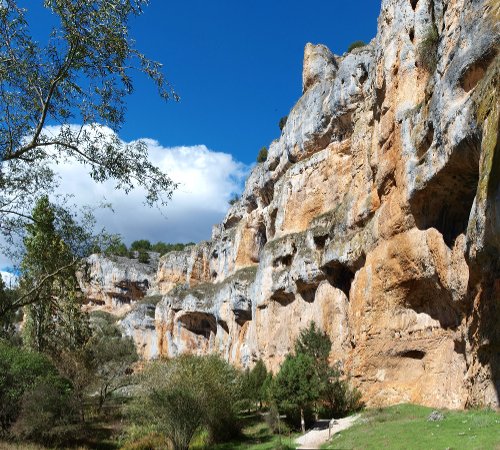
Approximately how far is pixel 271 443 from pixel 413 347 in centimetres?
846

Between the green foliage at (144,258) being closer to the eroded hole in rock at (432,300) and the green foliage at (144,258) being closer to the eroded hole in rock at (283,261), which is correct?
the eroded hole in rock at (283,261)

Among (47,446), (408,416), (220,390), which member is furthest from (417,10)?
(47,446)

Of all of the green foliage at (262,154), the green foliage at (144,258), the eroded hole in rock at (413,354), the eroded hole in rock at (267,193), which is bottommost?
the eroded hole in rock at (413,354)

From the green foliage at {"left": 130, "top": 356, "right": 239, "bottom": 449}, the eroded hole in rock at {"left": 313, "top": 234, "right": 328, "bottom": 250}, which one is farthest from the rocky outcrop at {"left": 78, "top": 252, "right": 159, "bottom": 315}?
the green foliage at {"left": 130, "top": 356, "right": 239, "bottom": 449}

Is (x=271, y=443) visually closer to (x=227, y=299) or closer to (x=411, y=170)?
(x=411, y=170)

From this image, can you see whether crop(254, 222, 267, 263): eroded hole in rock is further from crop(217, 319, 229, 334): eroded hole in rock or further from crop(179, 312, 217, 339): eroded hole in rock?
crop(179, 312, 217, 339): eroded hole in rock

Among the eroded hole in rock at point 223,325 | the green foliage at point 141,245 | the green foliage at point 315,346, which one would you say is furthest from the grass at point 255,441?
the green foliage at point 141,245

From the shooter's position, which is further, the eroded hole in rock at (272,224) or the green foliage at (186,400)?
the eroded hole in rock at (272,224)

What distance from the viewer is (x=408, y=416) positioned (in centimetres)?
2036

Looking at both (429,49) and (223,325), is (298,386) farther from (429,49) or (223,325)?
(223,325)

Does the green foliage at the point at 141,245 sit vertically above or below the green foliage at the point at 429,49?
above

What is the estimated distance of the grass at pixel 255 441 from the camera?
21214mm

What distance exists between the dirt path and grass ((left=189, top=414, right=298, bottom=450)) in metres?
0.52

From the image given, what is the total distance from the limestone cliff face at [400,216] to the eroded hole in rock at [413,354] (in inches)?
2.9
